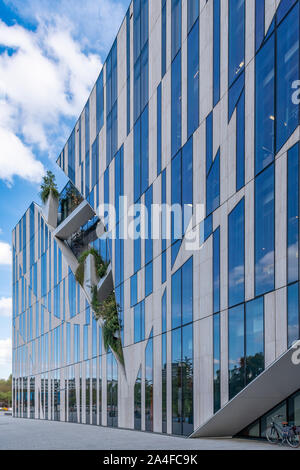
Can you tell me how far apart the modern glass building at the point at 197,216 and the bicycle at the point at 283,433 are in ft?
1.39

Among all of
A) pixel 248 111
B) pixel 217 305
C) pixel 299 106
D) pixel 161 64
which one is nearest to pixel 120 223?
pixel 161 64

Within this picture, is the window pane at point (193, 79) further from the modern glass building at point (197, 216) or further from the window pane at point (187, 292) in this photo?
the window pane at point (187, 292)

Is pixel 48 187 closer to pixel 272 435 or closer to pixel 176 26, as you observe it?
pixel 176 26

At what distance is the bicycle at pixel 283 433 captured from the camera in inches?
656

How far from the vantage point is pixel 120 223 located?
106 feet

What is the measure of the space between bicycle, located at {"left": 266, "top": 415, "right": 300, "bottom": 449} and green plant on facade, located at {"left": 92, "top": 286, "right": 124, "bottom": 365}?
14813 mm

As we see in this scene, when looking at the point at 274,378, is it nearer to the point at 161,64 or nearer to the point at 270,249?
the point at 270,249

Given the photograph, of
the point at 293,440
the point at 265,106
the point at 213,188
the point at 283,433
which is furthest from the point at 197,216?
the point at 293,440

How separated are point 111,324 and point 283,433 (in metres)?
17.3

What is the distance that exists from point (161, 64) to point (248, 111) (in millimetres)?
9477

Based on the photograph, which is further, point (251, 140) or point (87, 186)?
point (87, 186)

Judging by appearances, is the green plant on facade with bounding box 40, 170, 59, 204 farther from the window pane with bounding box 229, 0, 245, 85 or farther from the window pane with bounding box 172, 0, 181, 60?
the window pane with bounding box 229, 0, 245, 85

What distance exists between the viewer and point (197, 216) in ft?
71.9

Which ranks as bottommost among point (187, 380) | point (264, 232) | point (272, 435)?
point (272, 435)
